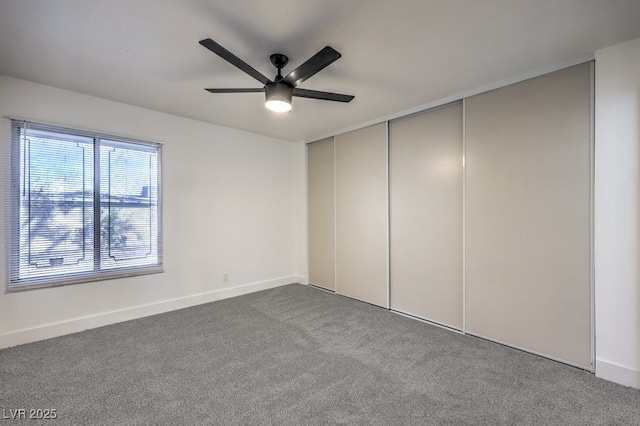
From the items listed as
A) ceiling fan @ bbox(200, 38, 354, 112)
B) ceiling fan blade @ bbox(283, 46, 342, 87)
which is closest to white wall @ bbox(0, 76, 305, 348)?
ceiling fan @ bbox(200, 38, 354, 112)

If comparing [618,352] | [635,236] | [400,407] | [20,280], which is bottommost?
[400,407]

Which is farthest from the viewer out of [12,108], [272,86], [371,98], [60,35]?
[371,98]

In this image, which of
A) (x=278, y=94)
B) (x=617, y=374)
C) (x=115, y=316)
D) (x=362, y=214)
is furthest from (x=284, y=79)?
(x=617, y=374)

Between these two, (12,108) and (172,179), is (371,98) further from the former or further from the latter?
(12,108)

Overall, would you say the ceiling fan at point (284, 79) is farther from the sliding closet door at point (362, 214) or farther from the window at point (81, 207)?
the window at point (81, 207)

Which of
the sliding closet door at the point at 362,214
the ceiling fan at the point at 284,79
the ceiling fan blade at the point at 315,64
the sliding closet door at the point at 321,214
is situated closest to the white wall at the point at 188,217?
the sliding closet door at the point at 321,214

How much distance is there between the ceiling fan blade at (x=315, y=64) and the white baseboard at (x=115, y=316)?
307 centimetres

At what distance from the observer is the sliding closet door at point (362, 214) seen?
3717mm

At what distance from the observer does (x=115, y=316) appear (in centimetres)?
314

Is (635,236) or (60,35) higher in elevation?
(60,35)

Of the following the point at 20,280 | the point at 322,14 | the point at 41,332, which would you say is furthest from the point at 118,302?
the point at 322,14

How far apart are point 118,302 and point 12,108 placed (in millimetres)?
2165

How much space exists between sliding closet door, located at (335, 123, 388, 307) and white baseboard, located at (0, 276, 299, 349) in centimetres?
143

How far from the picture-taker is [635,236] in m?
2.01
